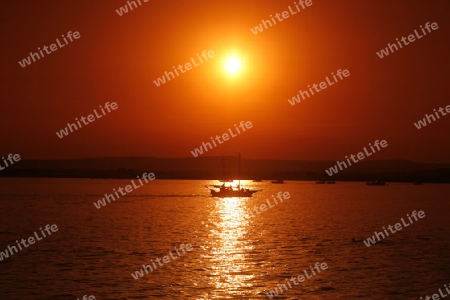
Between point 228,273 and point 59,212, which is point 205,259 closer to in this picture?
point 228,273

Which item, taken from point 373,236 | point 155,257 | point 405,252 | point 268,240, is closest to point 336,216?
point 373,236

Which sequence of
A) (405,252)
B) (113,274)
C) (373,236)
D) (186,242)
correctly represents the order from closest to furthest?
(113,274), (405,252), (186,242), (373,236)

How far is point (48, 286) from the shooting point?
35438mm

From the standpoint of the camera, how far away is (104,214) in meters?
101

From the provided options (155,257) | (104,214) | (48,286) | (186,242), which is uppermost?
(104,214)

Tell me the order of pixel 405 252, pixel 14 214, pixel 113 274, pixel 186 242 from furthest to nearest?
pixel 14 214
pixel 186 242
pixel 405 252
pixel 113 274

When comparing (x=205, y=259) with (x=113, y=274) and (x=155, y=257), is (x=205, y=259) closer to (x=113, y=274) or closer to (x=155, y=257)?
(x=155, y=257)

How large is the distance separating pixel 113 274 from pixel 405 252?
87.8 feet

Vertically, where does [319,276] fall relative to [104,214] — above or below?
below

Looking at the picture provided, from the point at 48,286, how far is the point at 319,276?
17.5 m

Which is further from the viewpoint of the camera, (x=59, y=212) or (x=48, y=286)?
(x=59, y=212)

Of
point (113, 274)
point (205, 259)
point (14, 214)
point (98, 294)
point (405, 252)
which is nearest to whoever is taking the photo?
point (98, 294)

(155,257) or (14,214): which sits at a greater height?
(14,214)

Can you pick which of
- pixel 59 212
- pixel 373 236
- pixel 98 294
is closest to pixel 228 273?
pixel 98 294
